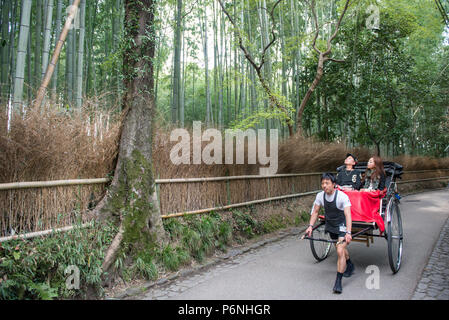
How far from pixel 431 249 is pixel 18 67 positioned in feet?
22.6

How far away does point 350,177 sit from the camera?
5270 millimetres

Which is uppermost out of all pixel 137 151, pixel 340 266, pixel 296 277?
pixel 137 151

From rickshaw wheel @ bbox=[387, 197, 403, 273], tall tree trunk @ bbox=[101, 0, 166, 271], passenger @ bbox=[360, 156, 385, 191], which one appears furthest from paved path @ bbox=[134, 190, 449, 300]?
passenger @ bbox=[360, 156, 385, 191]

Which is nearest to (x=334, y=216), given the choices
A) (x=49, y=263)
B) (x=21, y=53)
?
(x=49, y=263)

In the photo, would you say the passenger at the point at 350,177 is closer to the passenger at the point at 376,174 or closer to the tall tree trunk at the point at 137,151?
the passenger at the point at 376,174

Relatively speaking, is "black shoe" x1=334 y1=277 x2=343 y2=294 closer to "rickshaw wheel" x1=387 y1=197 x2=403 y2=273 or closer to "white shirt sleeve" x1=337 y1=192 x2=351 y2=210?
"white shirt sleeve" x1=337 y1=192 x2=351 y2=210

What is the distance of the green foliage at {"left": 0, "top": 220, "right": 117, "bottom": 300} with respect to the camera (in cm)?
278

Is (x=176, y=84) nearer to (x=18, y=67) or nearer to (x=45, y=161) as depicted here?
(x=18, y=67)

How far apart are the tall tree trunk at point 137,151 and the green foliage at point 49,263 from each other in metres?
0.40

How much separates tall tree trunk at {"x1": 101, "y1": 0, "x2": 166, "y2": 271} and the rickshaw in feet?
6.54

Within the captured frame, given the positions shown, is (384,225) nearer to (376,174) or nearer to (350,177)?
(376,174)

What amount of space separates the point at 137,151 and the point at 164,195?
2.75 feet

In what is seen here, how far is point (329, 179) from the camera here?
12.5 feet
